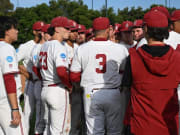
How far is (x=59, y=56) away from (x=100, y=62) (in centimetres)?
69

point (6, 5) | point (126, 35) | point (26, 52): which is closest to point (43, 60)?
point (26, 52)

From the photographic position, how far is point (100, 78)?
4.18 metres

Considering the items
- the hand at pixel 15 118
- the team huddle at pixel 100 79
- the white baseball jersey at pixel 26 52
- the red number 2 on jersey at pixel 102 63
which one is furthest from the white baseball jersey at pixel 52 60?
the white baseball jersey at pixel 26 52

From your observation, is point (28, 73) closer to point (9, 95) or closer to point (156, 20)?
point (9, 95)

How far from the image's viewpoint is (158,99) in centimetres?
280

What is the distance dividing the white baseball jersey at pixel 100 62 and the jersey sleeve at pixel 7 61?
1.17 m

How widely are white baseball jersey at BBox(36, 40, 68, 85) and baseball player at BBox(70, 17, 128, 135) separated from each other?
245mm

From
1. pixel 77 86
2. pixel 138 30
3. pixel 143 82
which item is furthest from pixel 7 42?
pixel 138 30

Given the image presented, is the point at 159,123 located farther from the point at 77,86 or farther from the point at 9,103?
the point at 77,86

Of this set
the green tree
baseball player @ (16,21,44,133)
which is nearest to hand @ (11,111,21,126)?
baseball player @ (16,21,44,133)

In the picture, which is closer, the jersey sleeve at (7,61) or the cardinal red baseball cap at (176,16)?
the jersey sleeve at (7,61)

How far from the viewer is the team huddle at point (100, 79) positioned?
9.20ft

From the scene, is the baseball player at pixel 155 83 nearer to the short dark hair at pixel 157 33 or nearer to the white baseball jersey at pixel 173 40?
the short dark hair at pixel 157 33

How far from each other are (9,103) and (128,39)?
340 centimetres
